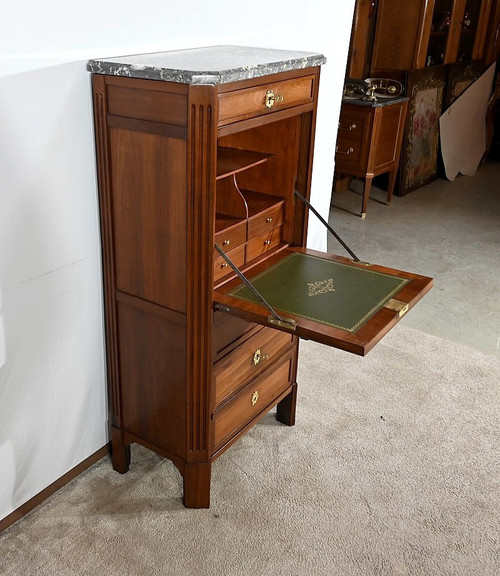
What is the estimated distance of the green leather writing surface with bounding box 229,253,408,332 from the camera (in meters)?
1.68

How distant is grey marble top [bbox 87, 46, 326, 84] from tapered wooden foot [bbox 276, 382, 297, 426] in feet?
3.68

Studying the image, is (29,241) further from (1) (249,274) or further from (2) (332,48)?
(2) (332,48)

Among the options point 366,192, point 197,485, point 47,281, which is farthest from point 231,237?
point 366,192

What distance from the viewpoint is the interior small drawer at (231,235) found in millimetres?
1812

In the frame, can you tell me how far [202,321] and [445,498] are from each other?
3.34ft

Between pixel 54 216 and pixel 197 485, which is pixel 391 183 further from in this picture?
pixel 54 216

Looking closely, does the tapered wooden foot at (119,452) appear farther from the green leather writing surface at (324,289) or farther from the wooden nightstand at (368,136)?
the wooden nightstand at (368,136)

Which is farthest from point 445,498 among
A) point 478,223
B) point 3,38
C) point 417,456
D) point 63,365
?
point 478,223

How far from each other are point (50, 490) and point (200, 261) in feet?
3.03

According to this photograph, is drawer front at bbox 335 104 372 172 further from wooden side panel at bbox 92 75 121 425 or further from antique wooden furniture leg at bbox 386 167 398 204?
wooden side panel at bbox 92 75 121 425

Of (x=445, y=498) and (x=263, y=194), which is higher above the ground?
(x=263, y=194)

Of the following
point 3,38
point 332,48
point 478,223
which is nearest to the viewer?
point 3,38

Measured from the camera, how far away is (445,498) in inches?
81.5

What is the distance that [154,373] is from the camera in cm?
190
